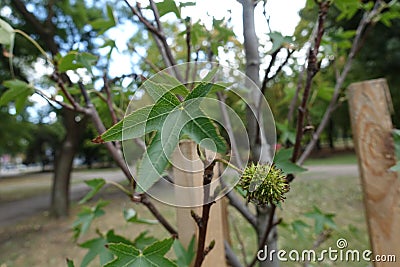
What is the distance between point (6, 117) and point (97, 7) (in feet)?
8.53

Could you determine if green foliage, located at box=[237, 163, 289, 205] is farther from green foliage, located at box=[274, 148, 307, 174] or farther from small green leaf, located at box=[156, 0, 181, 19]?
small green leaf, located at box=[156, 0, 181, 19]

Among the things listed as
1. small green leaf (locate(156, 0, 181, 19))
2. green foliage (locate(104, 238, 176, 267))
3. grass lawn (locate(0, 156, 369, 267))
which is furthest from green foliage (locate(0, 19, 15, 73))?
grass lawn (locate(0, 156, 369, 267))

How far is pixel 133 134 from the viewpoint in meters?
0.21

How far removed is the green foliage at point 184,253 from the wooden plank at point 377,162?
36 cm

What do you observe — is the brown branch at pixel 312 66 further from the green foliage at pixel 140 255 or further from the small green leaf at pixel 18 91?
the small green leaf at pixel 18 91

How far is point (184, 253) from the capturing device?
53cm

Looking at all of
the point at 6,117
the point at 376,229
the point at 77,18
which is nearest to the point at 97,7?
the point at 77,18

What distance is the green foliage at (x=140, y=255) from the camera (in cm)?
34

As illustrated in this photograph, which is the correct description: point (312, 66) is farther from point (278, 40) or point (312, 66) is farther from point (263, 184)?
point (263, 184)

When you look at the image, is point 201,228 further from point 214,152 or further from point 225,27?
point 225,27

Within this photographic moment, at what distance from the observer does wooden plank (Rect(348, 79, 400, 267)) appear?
0.58m

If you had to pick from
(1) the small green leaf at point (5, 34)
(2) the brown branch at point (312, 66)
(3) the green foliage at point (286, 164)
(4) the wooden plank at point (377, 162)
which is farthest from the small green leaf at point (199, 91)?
(4) the wooden plank at point (377, 162)

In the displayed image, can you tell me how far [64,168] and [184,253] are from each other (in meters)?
4.94

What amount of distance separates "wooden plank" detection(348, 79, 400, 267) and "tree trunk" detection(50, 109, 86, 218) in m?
4.71
